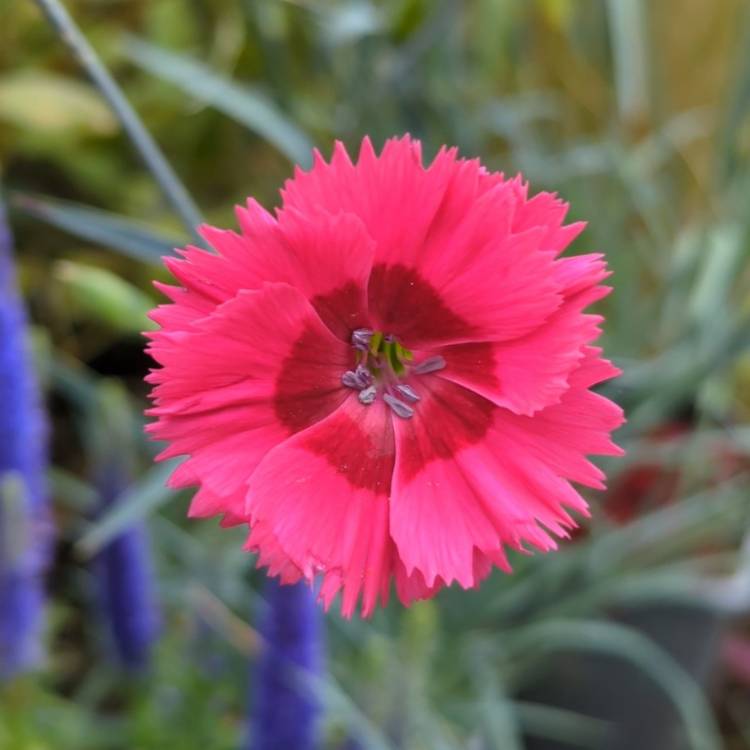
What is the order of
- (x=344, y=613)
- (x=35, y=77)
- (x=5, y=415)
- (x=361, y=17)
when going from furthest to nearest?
(x=35, y=77) < (x=361, y=17) < (x=5, y=415) < (x=344, y=613)

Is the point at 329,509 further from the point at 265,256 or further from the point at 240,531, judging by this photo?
the point at 240,531

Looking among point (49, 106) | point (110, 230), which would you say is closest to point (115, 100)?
point (110, 230)

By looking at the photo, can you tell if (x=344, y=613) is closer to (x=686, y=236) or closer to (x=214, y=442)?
(x=214, y=442)

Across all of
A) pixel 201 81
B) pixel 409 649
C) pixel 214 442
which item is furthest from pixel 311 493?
pixel 201 81

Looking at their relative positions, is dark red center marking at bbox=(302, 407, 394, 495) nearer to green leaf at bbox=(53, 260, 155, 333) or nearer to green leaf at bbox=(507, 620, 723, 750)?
green leaf at bbox=(53, 260, 155, 333)

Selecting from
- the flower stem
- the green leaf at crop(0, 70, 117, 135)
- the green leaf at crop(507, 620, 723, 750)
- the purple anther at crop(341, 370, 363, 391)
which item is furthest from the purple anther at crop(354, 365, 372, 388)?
the green leaf at crop(0, 70, 117, 135)

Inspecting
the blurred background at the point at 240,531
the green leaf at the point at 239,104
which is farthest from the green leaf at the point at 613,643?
the green leaf at the point at 239,104

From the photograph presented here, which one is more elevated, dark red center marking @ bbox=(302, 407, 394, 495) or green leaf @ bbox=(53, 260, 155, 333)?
green leaf @ bbox=(53, 260, 155, 333)
